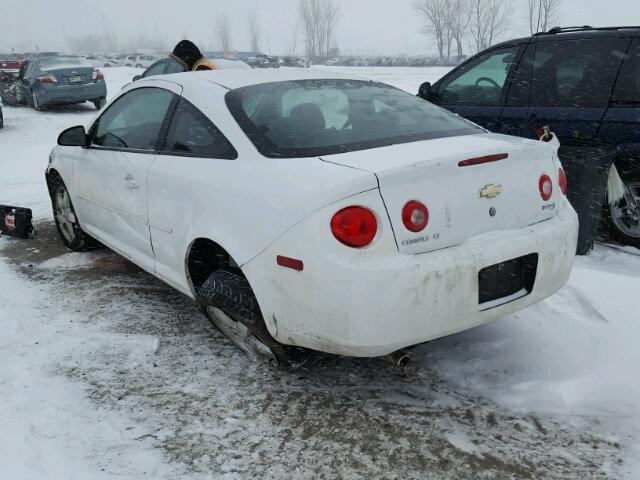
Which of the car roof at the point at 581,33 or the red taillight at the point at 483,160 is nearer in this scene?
the red taillight at the point at 483,160

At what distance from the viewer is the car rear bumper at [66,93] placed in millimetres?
14633

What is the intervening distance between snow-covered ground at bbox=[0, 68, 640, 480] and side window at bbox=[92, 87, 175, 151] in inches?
43.9

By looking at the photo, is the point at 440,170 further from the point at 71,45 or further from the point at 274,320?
the point at 71,45

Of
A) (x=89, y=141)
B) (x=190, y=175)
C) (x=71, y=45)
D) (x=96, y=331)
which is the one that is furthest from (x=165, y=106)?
(x=71, y=45)

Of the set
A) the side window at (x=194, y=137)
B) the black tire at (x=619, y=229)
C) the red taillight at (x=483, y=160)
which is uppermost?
the side window at (x=194, y=137)

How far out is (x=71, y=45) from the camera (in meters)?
162

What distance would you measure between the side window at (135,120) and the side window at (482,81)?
3.36m

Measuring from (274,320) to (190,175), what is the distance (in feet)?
3.21

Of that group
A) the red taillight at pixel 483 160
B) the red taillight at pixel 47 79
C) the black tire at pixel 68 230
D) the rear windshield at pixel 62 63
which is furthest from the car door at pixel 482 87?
the rear windshield at pixel 62 63

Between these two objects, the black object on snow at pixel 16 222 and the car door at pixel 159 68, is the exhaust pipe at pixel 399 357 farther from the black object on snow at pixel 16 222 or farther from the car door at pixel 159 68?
the car door at pixel 159 68

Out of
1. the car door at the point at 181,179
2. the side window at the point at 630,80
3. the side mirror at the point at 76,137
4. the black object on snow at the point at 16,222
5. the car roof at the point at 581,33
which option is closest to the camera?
the car door at the point at 181,179

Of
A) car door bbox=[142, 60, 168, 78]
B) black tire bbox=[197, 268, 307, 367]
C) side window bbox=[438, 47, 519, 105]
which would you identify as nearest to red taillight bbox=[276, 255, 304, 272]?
black tire bbox=[197, 268, 307, 367]

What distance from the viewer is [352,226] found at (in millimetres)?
2387

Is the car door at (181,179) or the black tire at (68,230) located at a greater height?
the car door at (181,179)
